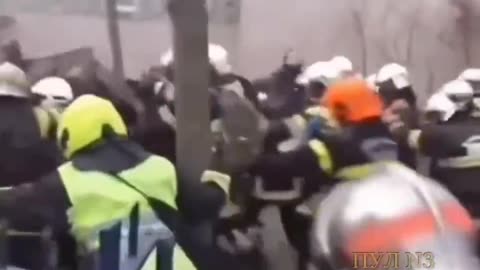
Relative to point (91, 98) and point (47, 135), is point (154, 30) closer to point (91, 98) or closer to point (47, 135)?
point (47, 135)

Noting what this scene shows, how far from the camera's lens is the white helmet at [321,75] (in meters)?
10.1

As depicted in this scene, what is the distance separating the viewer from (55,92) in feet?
30.4

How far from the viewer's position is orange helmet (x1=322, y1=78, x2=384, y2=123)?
6.60 metres

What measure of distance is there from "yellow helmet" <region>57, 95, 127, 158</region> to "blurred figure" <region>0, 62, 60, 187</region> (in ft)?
3.25

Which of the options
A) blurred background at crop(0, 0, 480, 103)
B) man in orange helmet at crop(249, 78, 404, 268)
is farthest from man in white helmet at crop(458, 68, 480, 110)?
blurred background at crop(0, 0, 480, 103)

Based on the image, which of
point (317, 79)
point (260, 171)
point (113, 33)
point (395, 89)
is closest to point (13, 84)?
point (260, 171)

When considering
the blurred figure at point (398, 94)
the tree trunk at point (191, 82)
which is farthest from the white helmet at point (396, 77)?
the tree trunk at point (191, 82)

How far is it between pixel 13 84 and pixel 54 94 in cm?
169

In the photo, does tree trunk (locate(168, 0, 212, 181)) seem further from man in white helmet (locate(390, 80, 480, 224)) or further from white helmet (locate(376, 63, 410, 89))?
white helmet (locate(376, 63, 410, 89))

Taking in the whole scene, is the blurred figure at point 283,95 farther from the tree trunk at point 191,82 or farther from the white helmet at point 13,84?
the tree trunk at point 191,82

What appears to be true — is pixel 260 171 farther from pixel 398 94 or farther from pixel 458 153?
pixel 398 94

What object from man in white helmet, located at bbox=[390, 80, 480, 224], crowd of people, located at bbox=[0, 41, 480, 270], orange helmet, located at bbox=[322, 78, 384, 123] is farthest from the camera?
man in white helmet, located at bbox=[390, 80, 480, 224]

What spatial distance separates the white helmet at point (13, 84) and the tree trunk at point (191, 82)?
1.13m

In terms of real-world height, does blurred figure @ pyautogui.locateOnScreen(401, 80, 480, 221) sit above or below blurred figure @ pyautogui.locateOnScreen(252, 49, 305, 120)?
above
